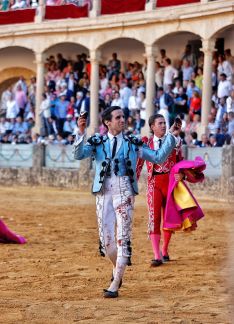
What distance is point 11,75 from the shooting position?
99.2ft

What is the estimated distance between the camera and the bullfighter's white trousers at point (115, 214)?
276 inches

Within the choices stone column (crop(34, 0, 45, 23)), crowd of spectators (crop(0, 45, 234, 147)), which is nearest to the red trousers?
crowd of spectators (crop(0, 45, 234, 147))

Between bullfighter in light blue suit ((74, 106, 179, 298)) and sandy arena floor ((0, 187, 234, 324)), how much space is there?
36 cm

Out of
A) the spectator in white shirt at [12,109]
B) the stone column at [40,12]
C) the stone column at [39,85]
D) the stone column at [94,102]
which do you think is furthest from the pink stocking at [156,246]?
A: the stone column at [40,12]

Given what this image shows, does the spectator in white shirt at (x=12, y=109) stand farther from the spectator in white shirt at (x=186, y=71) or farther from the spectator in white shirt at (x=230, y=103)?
the spectator in white shirt at (x=230, y=103)

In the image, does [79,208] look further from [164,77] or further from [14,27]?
[14,27]

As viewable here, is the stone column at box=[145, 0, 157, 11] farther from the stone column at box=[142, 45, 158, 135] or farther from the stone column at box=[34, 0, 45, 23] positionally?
the stone column at box=[34, 0, 45, 23]

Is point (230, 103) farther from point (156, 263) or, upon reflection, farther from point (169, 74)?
point (156, 263)

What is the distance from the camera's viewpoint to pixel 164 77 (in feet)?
74.7

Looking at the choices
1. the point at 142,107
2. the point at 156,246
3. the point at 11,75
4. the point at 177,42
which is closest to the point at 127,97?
the point at 142,107

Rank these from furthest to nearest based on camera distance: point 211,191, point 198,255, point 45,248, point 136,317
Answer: point 211,191 → point 45,248 → point 198,255 → point 136,317

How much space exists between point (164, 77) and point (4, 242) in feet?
41.5

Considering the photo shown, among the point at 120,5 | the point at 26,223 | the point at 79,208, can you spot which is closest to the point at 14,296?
Answer: the point at 26,223

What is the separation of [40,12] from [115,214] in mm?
20342
